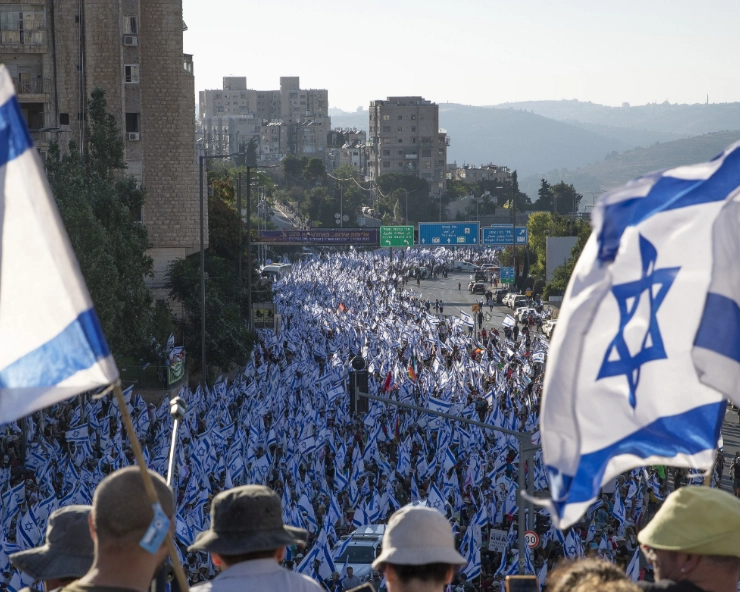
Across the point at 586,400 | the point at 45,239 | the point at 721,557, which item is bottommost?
the point at 721,557

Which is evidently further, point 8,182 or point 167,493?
point 8,182

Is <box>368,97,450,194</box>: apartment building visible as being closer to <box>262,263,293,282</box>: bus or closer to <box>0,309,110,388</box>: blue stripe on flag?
<box>262,263,293,282</box>: bus

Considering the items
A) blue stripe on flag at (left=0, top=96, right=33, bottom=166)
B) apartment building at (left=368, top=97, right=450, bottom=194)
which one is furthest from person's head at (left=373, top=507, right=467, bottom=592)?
apartment building at (left=368, top=97, right=450, bottom=194)

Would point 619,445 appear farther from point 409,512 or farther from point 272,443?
point 272,443

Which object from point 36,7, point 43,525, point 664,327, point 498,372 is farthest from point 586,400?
point 36,7

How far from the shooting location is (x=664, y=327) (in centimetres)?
505

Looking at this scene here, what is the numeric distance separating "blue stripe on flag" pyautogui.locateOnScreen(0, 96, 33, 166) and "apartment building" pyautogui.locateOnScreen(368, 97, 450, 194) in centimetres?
18200

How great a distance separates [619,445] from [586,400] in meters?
0.27

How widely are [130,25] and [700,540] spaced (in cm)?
4029

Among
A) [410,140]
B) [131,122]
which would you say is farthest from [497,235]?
[410,140]

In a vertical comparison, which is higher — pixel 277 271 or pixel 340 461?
pixel 340 461

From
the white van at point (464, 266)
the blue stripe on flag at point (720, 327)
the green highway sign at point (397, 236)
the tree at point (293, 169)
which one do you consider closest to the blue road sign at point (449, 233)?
the green highway sign at point (397, 236)

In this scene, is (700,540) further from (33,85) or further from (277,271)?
(277,271)

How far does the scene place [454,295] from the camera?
79938 millimetres
